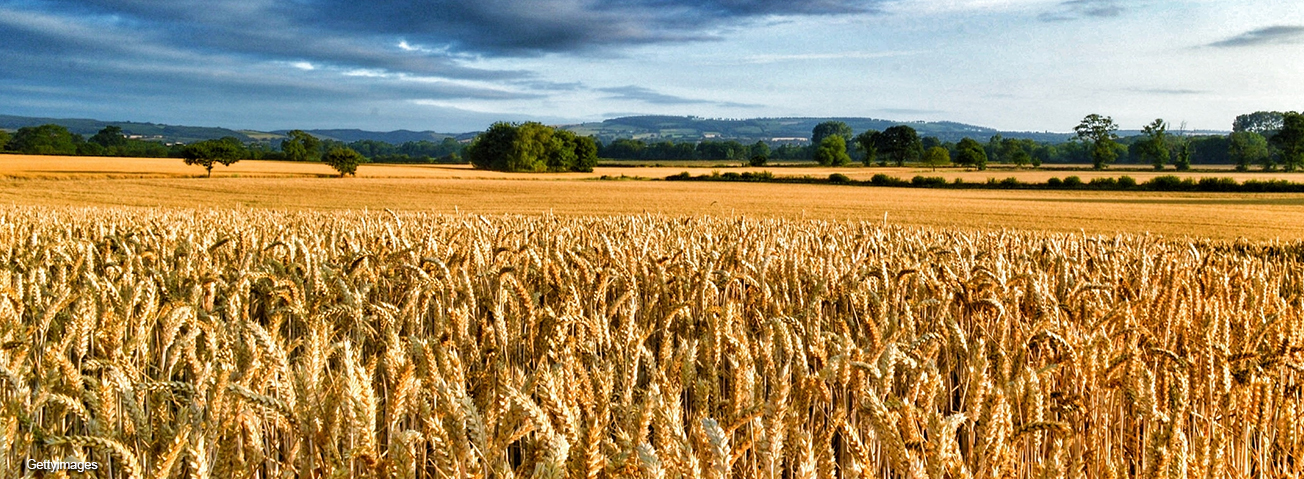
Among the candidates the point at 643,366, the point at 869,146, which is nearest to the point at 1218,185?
the point at 643,366

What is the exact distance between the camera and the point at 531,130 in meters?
95.1

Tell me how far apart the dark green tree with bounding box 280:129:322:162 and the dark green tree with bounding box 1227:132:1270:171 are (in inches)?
4175

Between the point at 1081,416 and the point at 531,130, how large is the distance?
310 ft

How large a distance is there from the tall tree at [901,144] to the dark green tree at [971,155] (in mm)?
12392

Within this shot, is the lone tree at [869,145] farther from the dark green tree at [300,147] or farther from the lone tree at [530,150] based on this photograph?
the dark green tree at [300,147]

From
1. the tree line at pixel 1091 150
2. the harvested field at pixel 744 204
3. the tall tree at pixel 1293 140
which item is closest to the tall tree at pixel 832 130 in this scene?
the tree line at pixel 1091 150

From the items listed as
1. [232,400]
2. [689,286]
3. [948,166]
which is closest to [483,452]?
[232,400]

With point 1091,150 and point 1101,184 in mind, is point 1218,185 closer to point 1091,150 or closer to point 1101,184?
point 1101,184

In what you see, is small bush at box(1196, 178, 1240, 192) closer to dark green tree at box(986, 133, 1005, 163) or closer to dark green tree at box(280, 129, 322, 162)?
dark green tree at box(986, 133, 1005, 163)

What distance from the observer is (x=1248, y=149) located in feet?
320

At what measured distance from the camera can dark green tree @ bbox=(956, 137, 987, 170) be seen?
311ft

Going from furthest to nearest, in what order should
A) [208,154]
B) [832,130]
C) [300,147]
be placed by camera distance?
[832,130]
[300,147]
[208,154]

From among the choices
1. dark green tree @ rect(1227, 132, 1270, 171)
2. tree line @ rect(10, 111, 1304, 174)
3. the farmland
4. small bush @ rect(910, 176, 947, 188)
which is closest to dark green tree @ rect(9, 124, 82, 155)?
tree line @ rect(10, 111, 1304, 174)

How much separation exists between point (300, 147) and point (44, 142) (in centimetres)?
2720
